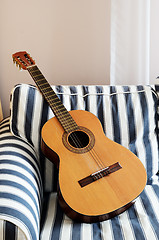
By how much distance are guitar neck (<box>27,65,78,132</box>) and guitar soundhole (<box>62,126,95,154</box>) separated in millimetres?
29

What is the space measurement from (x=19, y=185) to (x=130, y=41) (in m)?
1.02

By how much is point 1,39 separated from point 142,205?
4.25ft

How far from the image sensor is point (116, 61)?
5.45 ft

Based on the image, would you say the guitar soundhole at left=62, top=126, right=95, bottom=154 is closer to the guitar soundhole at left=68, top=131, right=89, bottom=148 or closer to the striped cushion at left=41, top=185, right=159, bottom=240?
the guitar soundhole at left=68, top=131, right=89, bottom=148

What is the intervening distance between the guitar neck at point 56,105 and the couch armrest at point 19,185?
0.20 metres

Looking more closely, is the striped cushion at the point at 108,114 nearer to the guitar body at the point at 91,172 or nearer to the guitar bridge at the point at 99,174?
the guitar body at the point at 91,172

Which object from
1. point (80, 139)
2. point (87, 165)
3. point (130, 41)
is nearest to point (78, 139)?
point (80, 139)

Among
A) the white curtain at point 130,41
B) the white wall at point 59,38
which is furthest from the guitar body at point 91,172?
the white wall at point 59,38

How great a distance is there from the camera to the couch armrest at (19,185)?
2.93 ft

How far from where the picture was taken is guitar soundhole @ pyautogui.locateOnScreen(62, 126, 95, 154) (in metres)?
1.26

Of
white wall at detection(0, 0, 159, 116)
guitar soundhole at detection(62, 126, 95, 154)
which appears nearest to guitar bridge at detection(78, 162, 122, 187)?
guitar soundhole at detection(62, 126, 95, 154)

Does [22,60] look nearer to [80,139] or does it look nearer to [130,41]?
[80,139]

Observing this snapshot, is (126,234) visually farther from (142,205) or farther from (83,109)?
(83,109)

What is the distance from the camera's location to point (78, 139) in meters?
1.31
